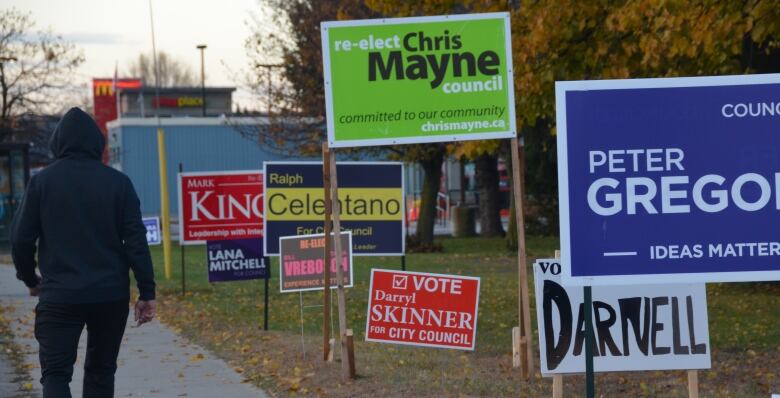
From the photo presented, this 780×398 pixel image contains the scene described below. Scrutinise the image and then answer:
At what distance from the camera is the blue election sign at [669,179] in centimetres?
544

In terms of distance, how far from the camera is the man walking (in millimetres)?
6434

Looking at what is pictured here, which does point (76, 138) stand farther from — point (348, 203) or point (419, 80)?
point (348, 203)

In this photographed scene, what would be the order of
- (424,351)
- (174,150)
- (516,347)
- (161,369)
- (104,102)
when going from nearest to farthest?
1. (516,347)
2. (161,369)
3. (424,351)
4. (174,150)
5. (104,102)

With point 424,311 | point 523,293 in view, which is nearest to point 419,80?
point 523,293

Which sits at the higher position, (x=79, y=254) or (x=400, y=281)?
(x=79, y=254)

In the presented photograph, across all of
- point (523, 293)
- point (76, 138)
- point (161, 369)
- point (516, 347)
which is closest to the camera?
point (76, 138)

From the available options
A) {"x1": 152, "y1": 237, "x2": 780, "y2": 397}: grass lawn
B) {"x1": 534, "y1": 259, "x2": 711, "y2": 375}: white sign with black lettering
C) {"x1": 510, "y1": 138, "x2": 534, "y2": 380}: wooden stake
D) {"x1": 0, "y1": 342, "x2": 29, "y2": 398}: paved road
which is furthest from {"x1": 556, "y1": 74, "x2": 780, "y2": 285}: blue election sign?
{"x1": 0, "y1": 342, "x2": 29, "y2": 398}: paved road

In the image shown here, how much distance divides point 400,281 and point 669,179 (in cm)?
457

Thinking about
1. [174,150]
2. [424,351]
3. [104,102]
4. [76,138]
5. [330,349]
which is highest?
[104,102]

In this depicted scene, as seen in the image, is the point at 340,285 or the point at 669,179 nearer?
the point at 669,179

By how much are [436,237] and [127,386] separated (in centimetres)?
3004

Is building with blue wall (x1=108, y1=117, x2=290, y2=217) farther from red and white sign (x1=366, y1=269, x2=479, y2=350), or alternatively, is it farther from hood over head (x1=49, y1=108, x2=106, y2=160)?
hood over head (x1=49, y1=108, x2=106, y2=160)

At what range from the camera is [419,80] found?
29.2ft

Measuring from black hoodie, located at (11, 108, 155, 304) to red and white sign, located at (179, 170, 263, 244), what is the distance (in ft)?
28.8
